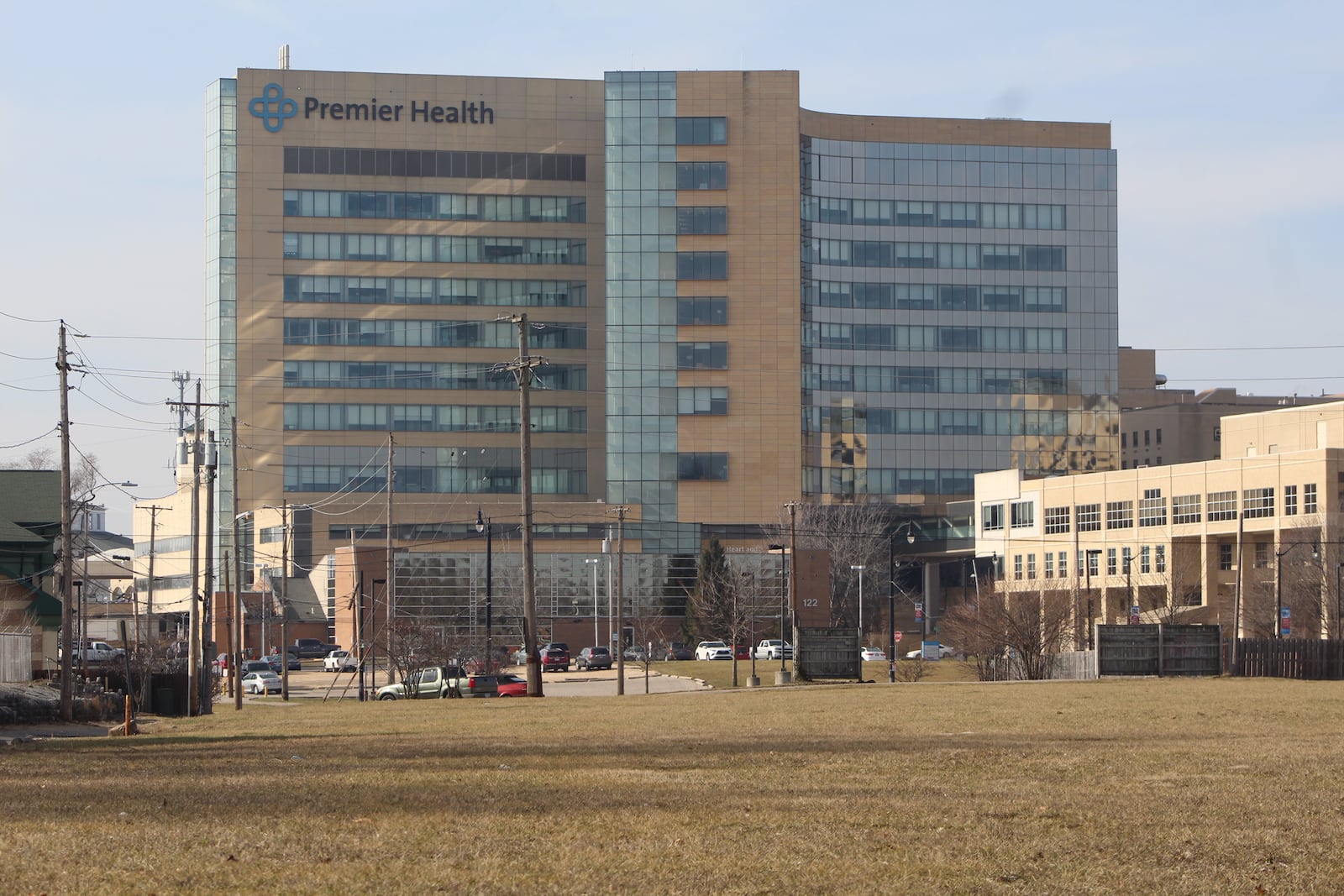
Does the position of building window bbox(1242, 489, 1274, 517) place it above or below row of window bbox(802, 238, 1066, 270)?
below

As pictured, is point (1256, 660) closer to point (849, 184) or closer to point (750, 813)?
point (750, 813)

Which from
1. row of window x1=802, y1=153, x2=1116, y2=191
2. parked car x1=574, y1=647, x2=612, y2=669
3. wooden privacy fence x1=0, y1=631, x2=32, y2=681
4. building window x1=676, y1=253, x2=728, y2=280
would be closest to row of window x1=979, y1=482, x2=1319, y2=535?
building window x1=676, y1=253, x2=728, y2=280

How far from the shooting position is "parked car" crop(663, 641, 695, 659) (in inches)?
4334

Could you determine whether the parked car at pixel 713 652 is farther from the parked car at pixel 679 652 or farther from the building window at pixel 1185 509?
the building window at pixel 1185 509

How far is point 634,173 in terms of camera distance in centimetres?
13662

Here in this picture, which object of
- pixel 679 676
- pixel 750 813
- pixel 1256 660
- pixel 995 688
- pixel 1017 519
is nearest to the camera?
pixel 750 813

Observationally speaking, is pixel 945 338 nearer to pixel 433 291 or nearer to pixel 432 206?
pixel 433 291

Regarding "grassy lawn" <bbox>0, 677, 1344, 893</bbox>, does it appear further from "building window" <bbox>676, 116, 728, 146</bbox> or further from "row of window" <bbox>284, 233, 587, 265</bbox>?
"row of window" <bbox>284, 233, 587, 265</bbox>

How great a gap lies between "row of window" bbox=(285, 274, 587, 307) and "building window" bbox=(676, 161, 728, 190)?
1441 cm

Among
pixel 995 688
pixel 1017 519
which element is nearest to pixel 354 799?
pixel 995 688

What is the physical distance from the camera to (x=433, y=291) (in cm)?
14175

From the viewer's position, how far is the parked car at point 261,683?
79.2 meters

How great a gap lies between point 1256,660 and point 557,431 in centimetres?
9290

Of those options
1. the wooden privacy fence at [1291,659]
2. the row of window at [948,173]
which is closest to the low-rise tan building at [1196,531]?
the row of window at [948,173]
